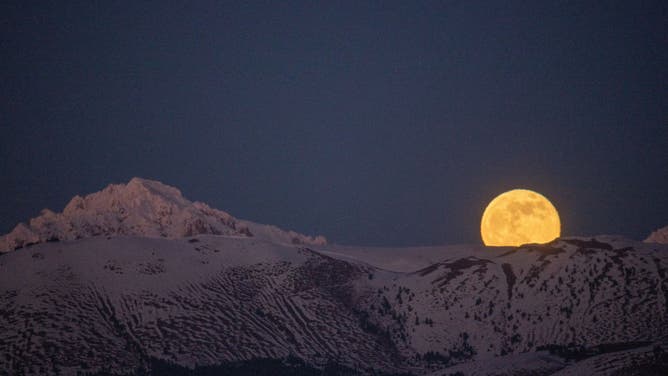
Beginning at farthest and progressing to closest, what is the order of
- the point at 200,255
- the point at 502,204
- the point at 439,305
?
1. the point at 200,255
2. the point at 502,204
3. the point at 439,305

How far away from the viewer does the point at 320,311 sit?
146 meters

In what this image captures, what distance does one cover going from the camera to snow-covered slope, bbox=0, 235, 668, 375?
11938 cm

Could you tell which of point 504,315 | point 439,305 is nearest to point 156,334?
point 439,305

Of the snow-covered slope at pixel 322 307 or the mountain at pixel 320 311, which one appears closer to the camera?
the mountain at pixel 320 311

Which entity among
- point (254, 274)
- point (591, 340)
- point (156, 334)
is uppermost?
point (254, 274)

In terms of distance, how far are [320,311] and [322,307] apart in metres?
1.78

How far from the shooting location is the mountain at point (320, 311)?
117 meters

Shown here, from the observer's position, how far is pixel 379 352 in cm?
13212

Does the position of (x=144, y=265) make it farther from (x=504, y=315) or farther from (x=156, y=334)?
(x=504, y=315)

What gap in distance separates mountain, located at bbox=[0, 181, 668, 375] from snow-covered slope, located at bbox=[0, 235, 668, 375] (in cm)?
35

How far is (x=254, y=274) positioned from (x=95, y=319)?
40436 millimetres

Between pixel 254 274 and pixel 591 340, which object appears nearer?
pixel 591 340

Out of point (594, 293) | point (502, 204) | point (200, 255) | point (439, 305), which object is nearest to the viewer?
point (594, 293)

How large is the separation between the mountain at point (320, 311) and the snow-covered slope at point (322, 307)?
0.35 meters
